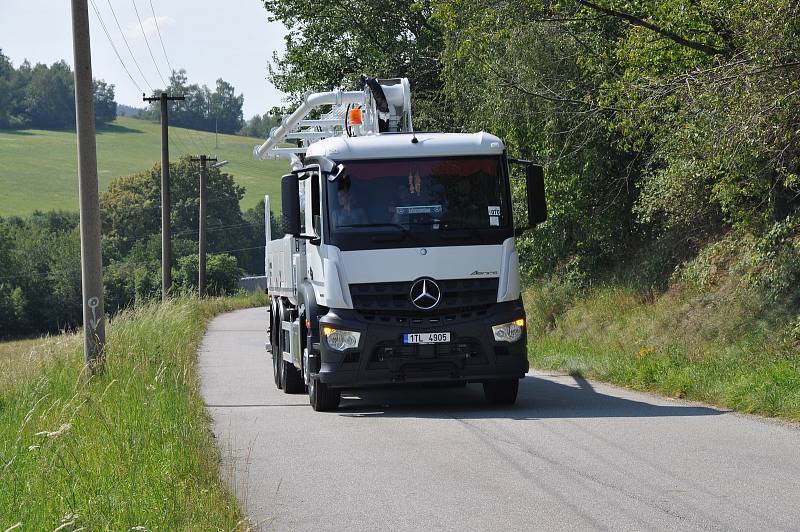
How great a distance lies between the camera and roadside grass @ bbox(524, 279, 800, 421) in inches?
532

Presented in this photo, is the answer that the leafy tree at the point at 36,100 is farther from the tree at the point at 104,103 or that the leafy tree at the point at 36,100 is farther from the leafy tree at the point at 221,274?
the leafy tree at the point at 221,274

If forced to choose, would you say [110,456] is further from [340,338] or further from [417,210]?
[417,210]

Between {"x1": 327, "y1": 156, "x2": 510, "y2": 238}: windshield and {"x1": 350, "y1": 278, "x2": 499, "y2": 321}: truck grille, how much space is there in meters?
0.64

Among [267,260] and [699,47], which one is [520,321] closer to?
[699,47]

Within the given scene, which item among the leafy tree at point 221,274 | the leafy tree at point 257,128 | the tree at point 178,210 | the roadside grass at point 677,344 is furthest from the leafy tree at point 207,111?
the roadside grass at point 677,344

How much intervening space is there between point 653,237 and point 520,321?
1072 centimetres

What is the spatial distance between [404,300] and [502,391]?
5.86 feet

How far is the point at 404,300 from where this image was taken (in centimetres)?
1358

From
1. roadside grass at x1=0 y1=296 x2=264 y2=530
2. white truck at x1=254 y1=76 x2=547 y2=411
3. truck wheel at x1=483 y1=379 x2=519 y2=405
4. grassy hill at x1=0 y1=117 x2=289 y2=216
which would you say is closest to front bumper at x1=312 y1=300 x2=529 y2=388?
white truck at x1=254 y1=76 x2=547 y2=411

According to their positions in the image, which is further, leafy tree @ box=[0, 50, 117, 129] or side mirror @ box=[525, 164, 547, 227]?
leafy tree @ box=[0, 50, 117, 129]

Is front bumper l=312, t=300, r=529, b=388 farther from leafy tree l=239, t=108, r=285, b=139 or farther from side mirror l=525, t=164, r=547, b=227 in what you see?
leafy tree l=239, t=108, r=285, b=139

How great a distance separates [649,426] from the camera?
11.8m

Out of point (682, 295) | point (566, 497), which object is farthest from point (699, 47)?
point (566, 497)

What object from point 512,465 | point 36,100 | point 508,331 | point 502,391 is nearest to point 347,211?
point 508,331
